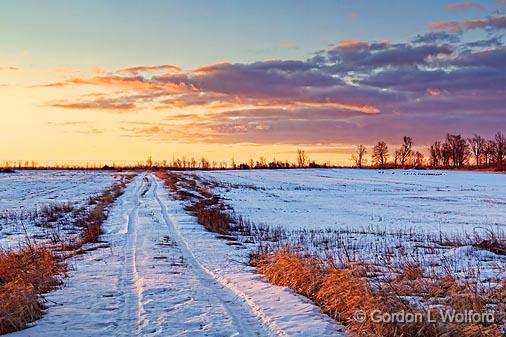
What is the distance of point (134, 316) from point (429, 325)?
4.56 metres

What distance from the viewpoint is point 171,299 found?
9391 millimetres

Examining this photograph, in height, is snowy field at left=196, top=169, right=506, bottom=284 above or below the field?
below

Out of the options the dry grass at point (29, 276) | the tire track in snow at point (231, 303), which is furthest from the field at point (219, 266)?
the dry grass at point (29, 276)

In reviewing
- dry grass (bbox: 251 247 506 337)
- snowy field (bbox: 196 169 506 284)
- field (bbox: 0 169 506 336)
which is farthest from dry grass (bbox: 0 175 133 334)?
snowy field (bbox: 196 169 506 284)

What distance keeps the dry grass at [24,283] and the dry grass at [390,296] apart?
4.73m

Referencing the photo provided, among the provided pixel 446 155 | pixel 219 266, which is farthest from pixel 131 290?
pixel 446 155

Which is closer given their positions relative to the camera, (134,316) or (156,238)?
(134,316)

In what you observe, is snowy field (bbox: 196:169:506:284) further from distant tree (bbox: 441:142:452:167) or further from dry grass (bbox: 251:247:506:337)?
distant tree (bbox: 441:142:452:167)

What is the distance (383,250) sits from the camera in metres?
15.6

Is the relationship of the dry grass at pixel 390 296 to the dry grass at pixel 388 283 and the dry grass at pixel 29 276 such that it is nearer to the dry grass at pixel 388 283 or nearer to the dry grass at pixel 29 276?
the dry grass at pixel 388 283

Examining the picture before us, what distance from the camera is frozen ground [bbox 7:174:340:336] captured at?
25.3 feet

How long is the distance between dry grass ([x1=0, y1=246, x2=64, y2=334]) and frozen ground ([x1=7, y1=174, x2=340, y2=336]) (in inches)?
10.5

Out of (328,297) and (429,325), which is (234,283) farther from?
(429,325)

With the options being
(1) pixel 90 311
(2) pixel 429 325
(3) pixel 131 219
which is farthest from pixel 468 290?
(3) pixel 131 219
